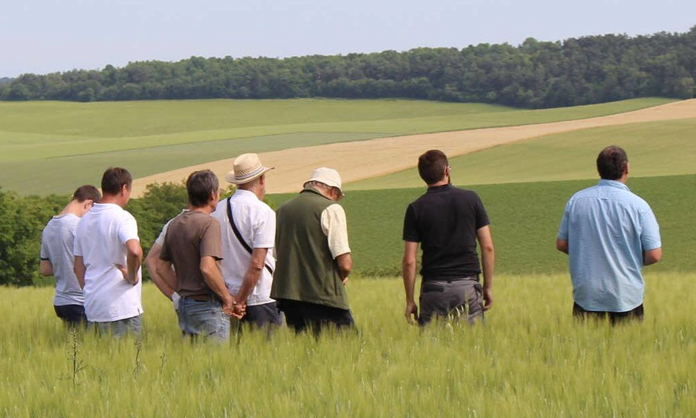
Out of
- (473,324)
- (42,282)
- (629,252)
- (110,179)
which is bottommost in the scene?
(42,282)

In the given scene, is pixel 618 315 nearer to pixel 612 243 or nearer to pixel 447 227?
pixel 612 243

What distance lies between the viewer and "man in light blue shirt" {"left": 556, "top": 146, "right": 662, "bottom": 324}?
23.7 ft

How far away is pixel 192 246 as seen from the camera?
23.5ft

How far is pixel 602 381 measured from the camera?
550 cm

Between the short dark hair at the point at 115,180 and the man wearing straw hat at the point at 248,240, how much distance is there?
67 centimetres

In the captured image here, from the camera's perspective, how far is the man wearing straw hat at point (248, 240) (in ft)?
23.9

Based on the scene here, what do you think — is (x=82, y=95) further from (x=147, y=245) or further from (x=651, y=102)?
(x=147, y=245)

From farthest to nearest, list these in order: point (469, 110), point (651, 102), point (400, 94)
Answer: point (400, 94)
point (469, 110)
point (651, 102)

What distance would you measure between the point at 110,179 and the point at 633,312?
3.73 meters

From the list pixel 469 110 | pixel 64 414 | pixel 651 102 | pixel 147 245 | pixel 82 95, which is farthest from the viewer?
pixel 82 95

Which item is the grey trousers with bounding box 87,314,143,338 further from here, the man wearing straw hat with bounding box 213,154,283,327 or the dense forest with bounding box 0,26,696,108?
the dense forest with bounding box 0,26,696,108

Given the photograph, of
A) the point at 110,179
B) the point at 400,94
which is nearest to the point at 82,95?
the point at 400,94

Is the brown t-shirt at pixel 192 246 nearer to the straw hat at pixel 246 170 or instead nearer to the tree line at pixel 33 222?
the straw hat at pixel 246 170

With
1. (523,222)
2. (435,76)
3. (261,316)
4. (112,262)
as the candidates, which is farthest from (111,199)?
(435,76)
